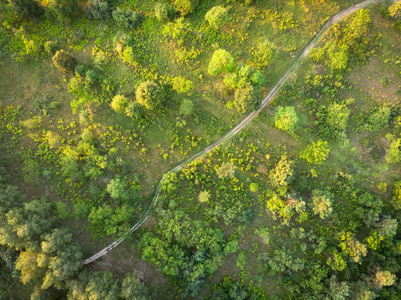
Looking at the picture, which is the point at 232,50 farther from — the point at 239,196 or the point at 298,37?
the point at 239,196

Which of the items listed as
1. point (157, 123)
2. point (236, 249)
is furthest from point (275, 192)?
point (157, 123)

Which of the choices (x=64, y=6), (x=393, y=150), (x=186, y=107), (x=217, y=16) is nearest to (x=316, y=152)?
(x=393, y=150)

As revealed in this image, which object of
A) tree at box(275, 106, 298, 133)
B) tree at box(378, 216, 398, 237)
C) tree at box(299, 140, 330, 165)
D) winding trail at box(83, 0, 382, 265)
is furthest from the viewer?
winding trail at box(83, 0, 382, 265)

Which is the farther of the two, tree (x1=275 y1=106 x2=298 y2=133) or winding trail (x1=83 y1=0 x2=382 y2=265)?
winding trail (x1=83 y1=0 x2=382 y2=265)

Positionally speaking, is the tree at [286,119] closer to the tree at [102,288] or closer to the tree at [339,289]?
the tree at [339,289]

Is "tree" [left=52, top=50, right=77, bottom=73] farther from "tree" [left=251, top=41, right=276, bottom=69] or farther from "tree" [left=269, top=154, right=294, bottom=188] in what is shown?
"tree" [left=269, top=154, right=294, bottom=188]

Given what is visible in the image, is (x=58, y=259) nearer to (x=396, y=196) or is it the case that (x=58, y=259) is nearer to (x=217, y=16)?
(x=217, y=16)

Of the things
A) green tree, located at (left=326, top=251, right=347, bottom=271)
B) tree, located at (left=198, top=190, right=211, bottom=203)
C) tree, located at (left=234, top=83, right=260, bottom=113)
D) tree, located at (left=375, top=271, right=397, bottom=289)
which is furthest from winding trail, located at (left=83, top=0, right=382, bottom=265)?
tree, located at (left=375, top=271, right=397, bottom=289)
